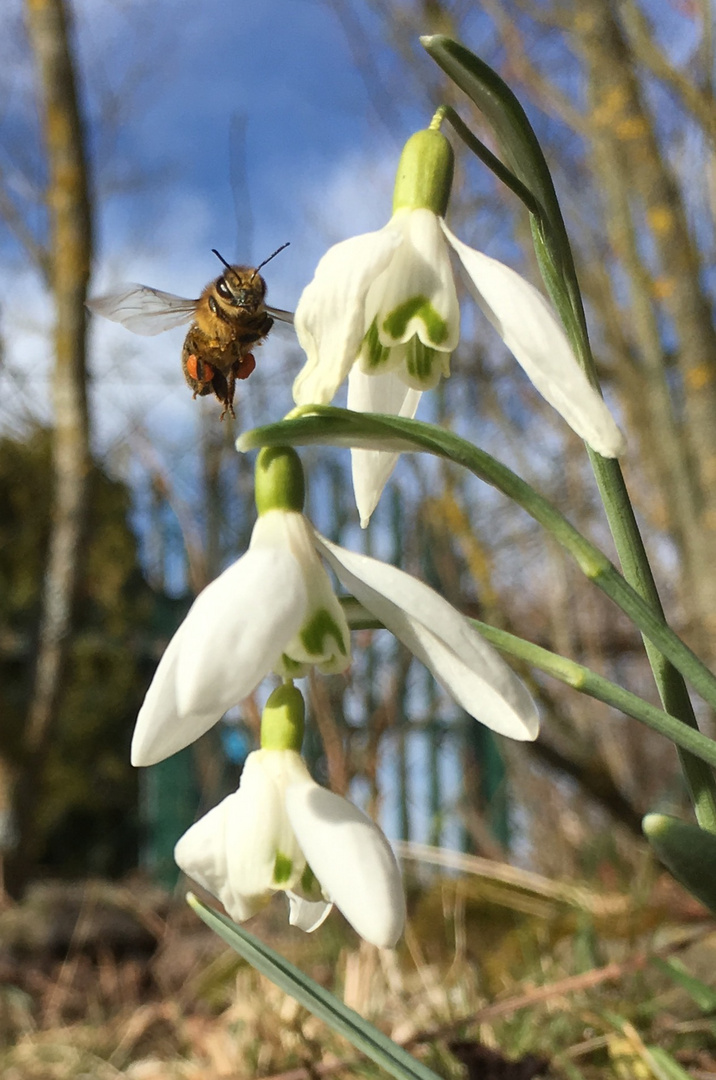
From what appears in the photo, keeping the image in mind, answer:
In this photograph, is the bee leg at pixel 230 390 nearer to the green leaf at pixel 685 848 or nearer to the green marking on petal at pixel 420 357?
the green marking on petal at pixel 420 357

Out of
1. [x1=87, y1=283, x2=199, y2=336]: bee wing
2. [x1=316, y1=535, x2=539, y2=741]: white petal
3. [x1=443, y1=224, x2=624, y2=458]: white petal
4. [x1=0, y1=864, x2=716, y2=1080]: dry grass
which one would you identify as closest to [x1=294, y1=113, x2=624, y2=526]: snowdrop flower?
[x1=443, y1=224, x2=624, y2=458]: white petal

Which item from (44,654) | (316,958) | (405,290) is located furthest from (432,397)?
(405,290)

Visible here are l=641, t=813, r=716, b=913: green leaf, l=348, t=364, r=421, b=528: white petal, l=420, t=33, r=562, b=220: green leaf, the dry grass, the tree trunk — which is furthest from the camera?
the tree trunk

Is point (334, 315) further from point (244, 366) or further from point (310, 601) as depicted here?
point (244, 366)

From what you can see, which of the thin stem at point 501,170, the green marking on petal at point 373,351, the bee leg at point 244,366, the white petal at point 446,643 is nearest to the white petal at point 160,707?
the white petal at point 446,643

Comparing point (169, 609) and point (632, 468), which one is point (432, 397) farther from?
point (169, 609)

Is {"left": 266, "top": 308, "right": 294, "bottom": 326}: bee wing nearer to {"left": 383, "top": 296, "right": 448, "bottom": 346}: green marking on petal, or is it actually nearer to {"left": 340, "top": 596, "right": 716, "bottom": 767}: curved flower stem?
{"left": 383, "top": 296, "right": 448, "bottom": 346}: green marking on petal
